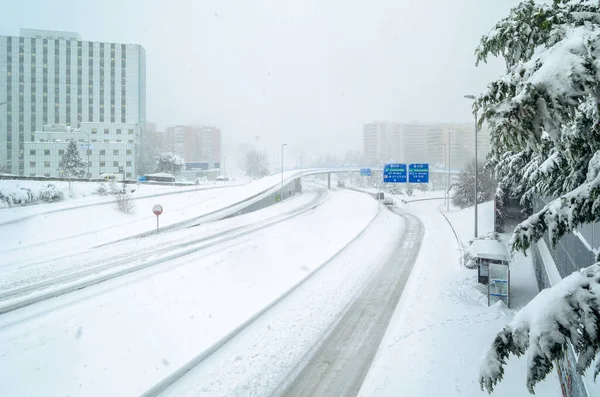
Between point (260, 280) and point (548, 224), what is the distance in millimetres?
14611

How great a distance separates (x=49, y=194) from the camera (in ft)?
122

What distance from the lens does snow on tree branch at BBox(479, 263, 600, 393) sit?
3.09m

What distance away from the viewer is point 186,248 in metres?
22.4

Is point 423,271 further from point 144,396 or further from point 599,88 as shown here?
point 599,88

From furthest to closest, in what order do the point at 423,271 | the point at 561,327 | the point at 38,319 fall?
the point at 423,271 < the point at 38,319 < the point at 561,327

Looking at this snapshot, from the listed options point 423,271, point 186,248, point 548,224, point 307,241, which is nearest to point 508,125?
point 548,224

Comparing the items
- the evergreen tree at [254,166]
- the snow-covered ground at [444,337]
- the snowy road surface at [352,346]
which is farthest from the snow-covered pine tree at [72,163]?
the snow-covered ground at [444,337]

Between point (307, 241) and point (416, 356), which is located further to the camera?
point (307, 241)

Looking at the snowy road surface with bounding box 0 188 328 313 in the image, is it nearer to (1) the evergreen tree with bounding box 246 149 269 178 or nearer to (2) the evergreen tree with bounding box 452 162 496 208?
(2) the evergreen tree with bounding box 452 162 496 208

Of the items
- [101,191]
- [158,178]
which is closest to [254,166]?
[158,178]

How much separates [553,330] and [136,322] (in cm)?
1210

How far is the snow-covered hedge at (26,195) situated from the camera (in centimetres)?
3228

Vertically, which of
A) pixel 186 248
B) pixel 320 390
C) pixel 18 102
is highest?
pixel 18 102

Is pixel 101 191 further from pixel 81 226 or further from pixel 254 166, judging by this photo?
pixel 254 166
